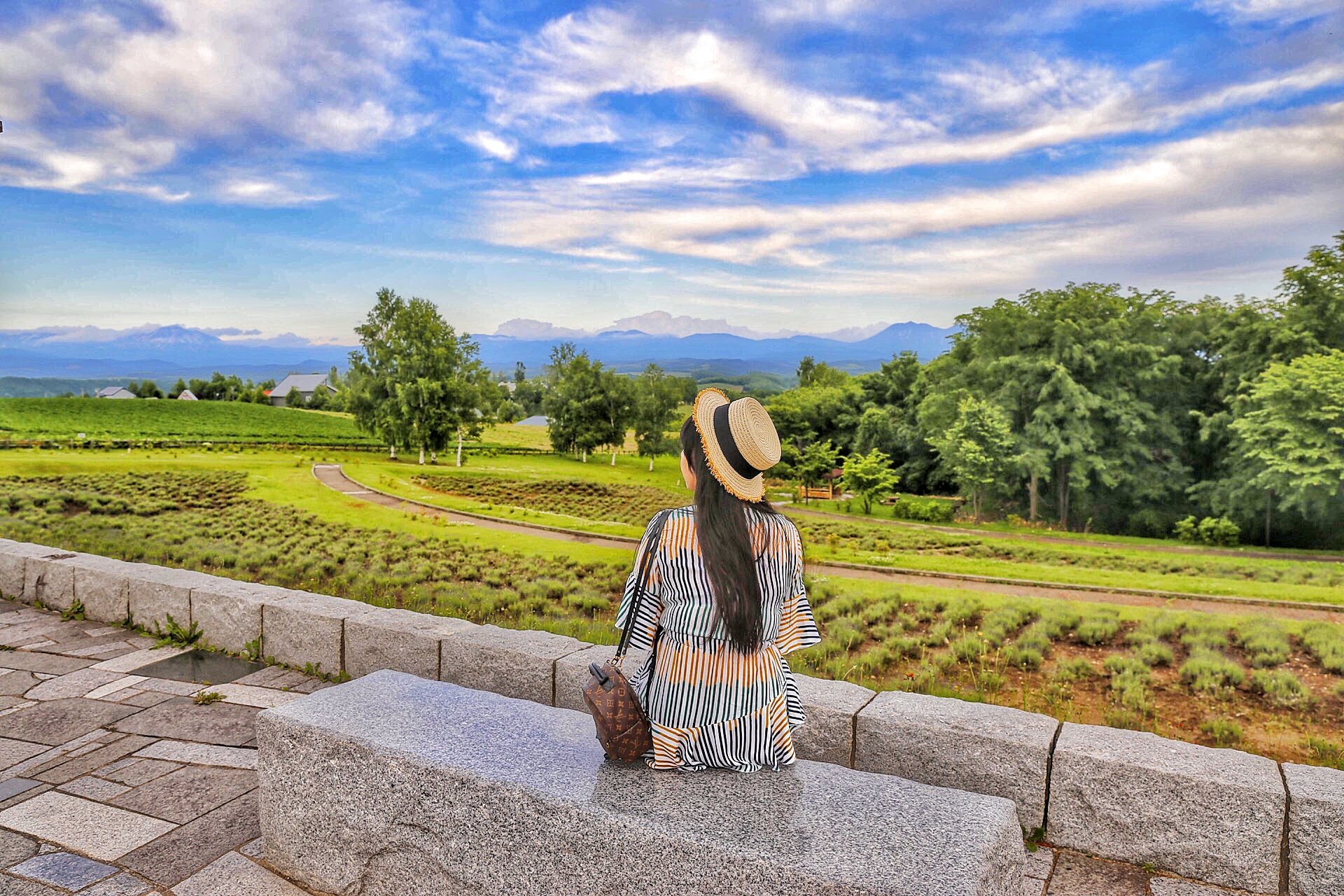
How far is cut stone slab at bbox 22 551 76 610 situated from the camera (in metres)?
5.81

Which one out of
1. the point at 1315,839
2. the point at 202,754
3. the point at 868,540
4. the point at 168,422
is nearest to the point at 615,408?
the point at 868,540

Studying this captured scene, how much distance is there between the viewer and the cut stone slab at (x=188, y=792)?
2977 mm

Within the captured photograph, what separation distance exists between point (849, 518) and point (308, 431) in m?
8.23

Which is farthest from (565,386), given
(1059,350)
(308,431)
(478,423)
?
(1059,350)

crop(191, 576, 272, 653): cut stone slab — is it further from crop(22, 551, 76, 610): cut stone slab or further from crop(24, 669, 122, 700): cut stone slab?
crop(22, 551, 76, 610): cut stone slab

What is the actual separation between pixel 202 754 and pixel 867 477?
33.7 ft

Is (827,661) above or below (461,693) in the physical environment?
below

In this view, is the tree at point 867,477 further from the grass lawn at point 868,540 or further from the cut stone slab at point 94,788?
the cut stone slab at point 94,788

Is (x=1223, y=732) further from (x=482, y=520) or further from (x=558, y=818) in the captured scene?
(x=482, y=520)

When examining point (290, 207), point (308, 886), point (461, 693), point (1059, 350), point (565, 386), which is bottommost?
point (308, 886)

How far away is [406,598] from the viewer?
19.6 ft

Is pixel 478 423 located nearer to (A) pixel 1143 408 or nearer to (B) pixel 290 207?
(B) pixel 290 207

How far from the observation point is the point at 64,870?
252 centimetres

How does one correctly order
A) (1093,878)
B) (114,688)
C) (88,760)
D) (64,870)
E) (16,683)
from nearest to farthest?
(1093,878) → (64,870) → (88,760) → (114,688) → (16,683)
